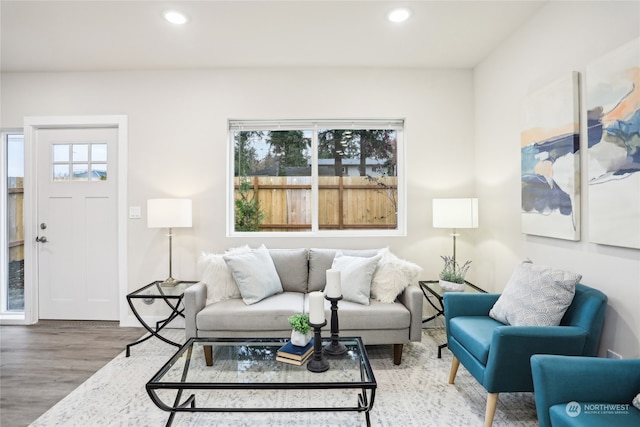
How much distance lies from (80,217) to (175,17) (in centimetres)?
232

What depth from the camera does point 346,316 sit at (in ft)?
8.27

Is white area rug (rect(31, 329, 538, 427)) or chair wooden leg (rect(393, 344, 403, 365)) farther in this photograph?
chair wooden leg (rect(393, 344, 403, 365))

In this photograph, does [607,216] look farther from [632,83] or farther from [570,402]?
[570,402]

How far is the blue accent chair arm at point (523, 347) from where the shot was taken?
5.53 feet

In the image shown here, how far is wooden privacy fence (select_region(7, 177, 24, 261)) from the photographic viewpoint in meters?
3.66

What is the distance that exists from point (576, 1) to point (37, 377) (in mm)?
4430

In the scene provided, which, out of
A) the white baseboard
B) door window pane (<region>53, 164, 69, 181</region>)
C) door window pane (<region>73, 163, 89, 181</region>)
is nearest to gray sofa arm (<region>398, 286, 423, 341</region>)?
the white baseboard

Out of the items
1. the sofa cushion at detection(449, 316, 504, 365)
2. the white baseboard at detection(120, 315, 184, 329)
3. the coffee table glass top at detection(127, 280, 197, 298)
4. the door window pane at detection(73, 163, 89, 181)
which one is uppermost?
the door window pane at detection(73, 163, 89, 181)

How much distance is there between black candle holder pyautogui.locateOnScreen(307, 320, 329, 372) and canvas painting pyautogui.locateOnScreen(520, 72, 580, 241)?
169 cm

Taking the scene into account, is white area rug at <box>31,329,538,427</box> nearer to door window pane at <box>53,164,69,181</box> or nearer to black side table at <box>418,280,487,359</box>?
black side table at <box>418,280,487,359</box>

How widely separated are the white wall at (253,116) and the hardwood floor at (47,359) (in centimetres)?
55

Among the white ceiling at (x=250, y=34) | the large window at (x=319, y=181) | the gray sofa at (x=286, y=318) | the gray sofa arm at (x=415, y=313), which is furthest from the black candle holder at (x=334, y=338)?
the white ceiling at (x=250, y=34)

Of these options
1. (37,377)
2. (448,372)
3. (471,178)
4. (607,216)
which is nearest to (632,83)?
(607,216)

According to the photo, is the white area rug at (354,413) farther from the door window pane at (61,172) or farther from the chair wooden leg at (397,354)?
the door window pane at (61,172)
